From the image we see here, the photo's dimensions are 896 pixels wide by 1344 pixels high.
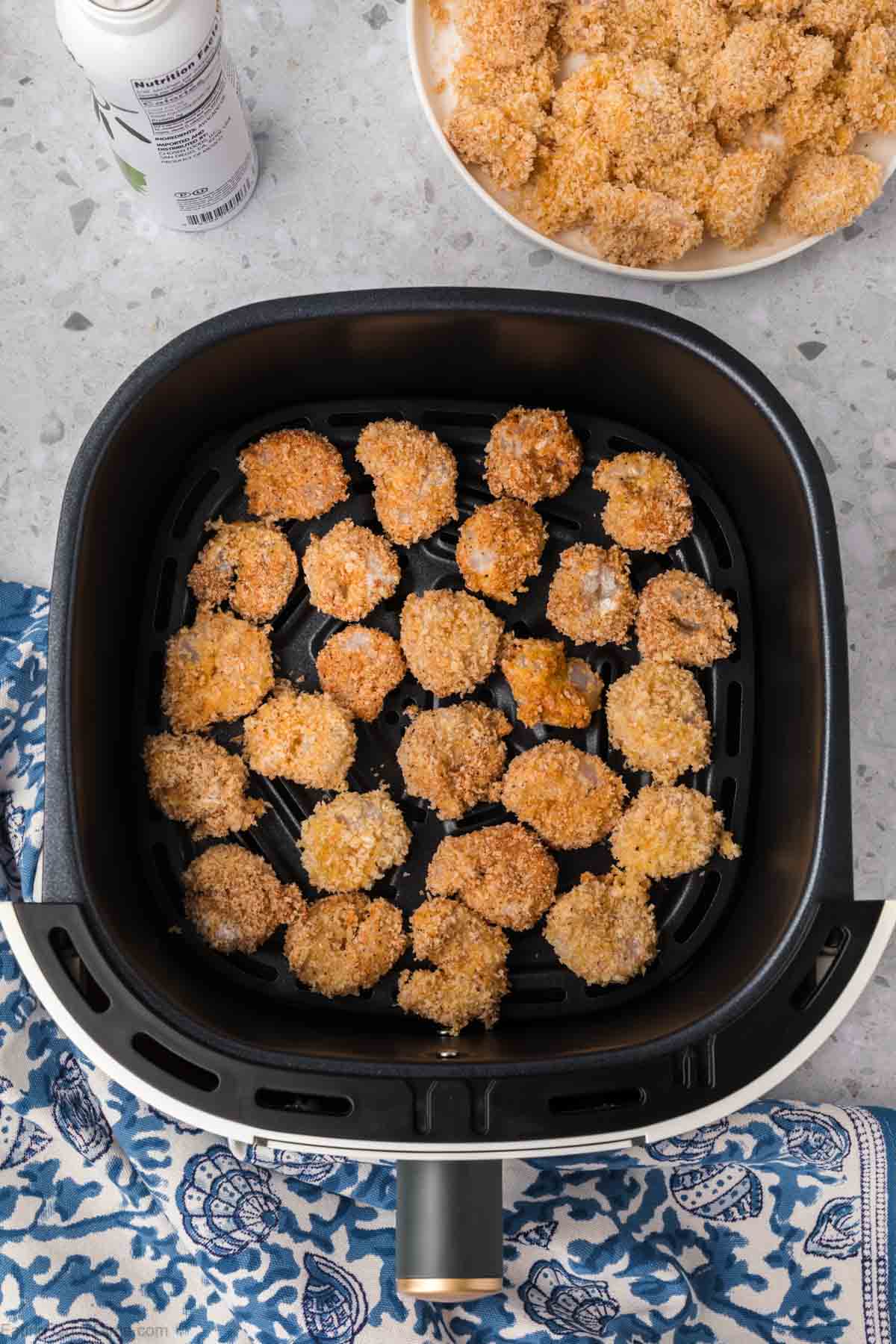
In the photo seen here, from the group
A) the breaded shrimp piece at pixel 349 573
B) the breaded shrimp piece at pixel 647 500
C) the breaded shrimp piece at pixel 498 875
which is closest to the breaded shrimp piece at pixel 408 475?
the breaded shrimp piece at pixel 349 573

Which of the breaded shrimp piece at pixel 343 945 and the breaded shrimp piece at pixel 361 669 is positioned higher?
the breaded shrimp piece at pixel 361 669

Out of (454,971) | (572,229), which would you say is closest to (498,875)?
(454,971)

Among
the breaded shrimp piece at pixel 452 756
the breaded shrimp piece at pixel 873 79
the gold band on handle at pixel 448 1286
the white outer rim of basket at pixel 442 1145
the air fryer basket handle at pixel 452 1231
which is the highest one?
the breaded shrimp piece at pixel 873 79

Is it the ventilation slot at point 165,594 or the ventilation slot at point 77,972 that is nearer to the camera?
the ventilation slot at point 77,972

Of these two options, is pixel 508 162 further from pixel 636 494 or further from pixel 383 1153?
pixel 383 1153

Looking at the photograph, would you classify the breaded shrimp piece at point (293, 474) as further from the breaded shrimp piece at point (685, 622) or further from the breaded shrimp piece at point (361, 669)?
the breaded shrimp piece at point (685, 622)

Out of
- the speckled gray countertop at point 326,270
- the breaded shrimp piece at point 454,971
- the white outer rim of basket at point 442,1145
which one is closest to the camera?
the white outer rim of basket at point 442,1145

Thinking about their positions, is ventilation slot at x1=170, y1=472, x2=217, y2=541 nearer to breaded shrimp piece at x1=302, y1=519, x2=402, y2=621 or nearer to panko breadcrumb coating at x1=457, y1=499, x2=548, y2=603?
breaded shrimp piece at x1=302, y1=519, x2=402, y2=621

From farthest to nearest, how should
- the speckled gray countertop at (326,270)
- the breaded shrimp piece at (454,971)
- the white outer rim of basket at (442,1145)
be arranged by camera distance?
1. the speckled gray countertop at (326,270)
2. the breaded shrimp piece at (454,971)
3. the white outer rim of basket at (442,1145)
